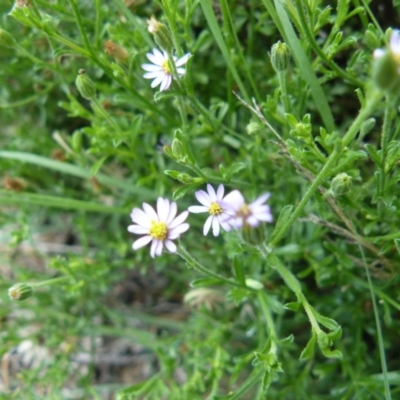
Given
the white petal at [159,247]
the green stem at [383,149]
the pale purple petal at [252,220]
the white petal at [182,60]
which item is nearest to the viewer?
the pale purple petal at [252,220]

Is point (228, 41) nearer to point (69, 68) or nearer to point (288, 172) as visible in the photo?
point (288, 172)

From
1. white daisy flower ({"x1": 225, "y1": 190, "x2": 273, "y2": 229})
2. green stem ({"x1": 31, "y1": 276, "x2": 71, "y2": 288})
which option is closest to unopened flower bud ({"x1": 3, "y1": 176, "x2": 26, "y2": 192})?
green stem ({"x1": 31, "y1": 276, "x2": 71, "y2": 288})

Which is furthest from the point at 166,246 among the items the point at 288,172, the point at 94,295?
the point at 94,295

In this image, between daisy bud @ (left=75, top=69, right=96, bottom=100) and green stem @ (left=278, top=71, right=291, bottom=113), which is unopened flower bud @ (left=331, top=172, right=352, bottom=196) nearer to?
green stem @ (left=278, top=71, right=291, bottom=113)

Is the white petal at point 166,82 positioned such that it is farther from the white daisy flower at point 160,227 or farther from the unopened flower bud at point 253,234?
the unopened flower bud at point 253,234

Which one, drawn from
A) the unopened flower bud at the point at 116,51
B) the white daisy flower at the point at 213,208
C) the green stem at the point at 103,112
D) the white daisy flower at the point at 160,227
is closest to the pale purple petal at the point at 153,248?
the white daisy flower at the point at 160,227

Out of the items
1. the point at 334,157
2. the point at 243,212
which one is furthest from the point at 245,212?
the point at 334,157

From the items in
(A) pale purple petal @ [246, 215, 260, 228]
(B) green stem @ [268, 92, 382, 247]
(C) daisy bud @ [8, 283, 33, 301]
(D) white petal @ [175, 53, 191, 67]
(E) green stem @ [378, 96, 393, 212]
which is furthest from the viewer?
(C) daisy bud @ [8, 283, 33, 301]
